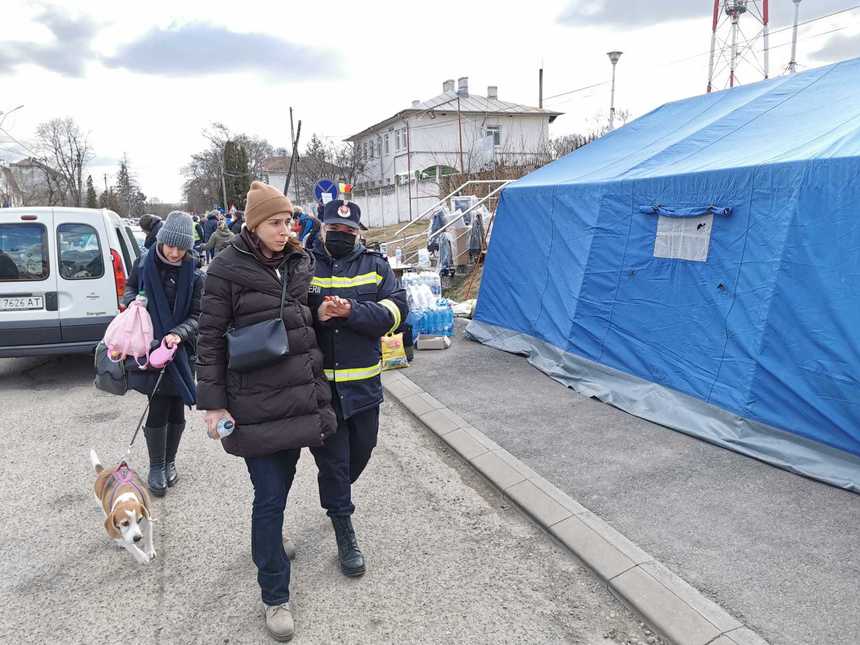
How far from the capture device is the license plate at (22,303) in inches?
250

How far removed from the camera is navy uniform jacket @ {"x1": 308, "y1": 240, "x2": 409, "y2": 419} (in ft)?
9.41

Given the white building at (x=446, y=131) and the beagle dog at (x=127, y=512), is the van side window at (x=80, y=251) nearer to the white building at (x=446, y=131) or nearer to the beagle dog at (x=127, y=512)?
the beagle dog at (x=127, y=512)

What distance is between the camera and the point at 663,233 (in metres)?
5.52

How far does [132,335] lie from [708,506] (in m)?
3.81

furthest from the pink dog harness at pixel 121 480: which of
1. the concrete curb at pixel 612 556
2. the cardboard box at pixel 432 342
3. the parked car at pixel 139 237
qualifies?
the cardboard box at pixel 432 342

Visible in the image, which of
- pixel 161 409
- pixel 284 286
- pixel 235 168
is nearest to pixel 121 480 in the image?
pixel 161 409

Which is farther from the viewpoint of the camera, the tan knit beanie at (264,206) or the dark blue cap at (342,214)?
the dark blue cap at (342,214)

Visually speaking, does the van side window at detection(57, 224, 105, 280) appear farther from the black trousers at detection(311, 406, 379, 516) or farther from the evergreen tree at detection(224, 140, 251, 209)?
the evergreen tree at detection(224, 140, 251, 209)

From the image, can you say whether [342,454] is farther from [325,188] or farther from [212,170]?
[212,170]

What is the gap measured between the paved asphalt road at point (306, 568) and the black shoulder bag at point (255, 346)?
1.27 m

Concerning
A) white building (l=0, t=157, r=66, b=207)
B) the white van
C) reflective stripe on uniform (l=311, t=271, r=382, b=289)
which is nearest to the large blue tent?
reflective stripe on uniform (l=311, t=271, r=382, b=289)

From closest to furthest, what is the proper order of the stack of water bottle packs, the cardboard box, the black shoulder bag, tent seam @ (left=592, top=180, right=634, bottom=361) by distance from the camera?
1. the black shoulder bag
2. tent seam @ (left=592, top=180, right=634, bottom=361)
3. the cardboard box
4. the stack of water bottle packs

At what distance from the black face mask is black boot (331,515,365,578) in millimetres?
1372

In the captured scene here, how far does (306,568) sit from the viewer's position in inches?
125
